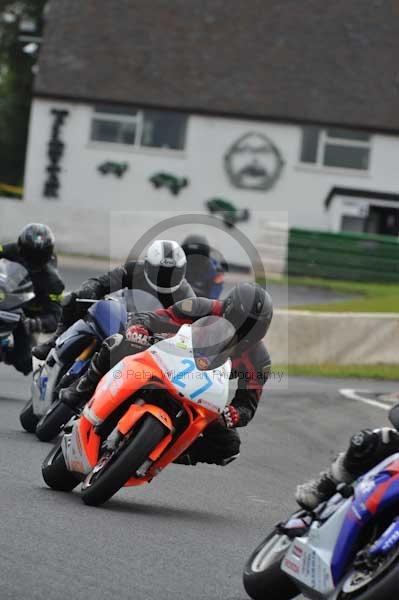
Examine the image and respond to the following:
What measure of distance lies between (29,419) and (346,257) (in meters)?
26.3

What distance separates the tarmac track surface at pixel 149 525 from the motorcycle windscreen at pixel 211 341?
896 millimetres

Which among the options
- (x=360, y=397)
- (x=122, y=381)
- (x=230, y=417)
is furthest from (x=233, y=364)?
(x=360, y=397)

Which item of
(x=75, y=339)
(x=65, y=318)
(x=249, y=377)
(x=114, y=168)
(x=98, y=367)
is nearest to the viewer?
(x=249, y=377)

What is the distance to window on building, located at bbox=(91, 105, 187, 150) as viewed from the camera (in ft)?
144

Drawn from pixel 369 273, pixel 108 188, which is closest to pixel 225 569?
pixel 369 273

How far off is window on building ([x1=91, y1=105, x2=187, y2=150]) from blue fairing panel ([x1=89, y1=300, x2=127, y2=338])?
33960 millimetres

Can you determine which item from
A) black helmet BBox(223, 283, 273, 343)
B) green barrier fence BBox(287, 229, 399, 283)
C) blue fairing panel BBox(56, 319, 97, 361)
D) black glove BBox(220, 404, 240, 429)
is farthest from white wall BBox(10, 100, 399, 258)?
black helmet BBox(223, 283, 273, 343)

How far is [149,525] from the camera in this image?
7559 mm

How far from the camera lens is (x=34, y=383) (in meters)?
10.9

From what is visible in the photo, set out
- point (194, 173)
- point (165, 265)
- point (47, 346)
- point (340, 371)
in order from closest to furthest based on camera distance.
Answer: point (165, 265)
point (47, 346)
point (340, 371)
point (194, 173)

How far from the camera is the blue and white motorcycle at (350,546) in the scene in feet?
17.3

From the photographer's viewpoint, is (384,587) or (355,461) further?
(355,461)

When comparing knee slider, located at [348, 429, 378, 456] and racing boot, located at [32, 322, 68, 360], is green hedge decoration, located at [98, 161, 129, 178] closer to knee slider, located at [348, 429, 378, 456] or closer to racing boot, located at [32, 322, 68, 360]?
racing boot, located at [32, 322, 68, 360]

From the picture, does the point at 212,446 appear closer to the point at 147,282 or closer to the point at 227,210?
the point at 147,282
